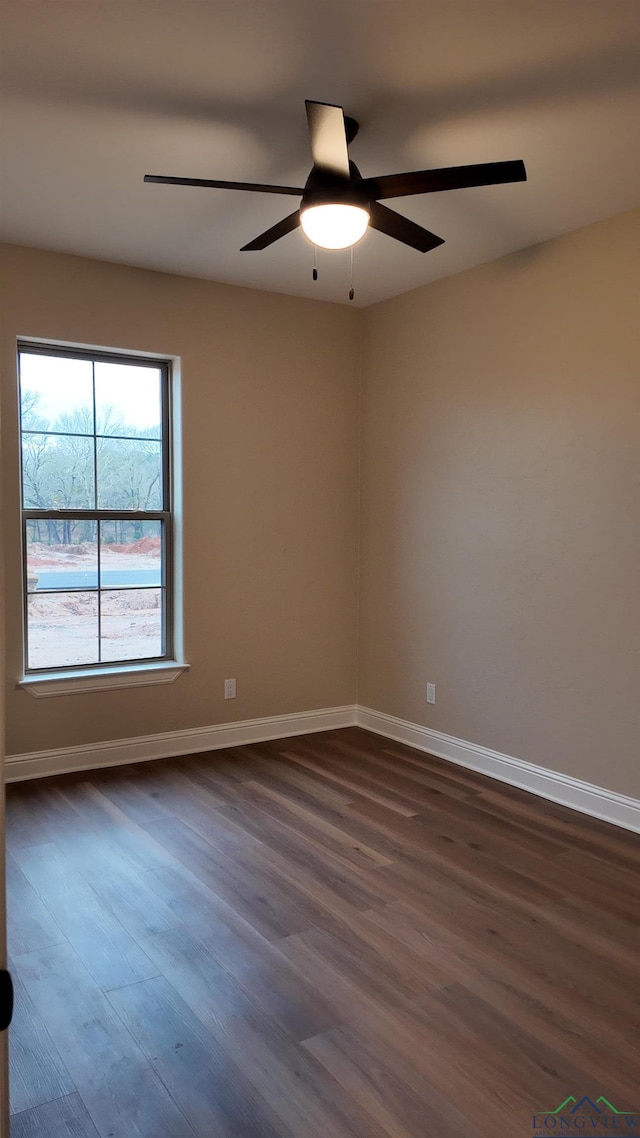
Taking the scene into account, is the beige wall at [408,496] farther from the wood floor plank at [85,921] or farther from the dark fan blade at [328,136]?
the dark fan blade at [328,136]

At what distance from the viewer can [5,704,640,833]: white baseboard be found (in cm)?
344

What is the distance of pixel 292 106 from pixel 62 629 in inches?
106

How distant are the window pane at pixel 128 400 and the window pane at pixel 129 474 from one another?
0.07m

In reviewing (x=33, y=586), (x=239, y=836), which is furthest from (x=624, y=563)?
(x=33, y=586)

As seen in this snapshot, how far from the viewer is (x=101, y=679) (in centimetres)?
400

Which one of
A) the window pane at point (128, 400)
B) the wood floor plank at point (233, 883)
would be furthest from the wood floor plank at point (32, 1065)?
the window pane at point (128, 400)

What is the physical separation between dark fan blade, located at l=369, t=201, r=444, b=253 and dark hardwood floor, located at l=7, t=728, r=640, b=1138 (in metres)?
2.33

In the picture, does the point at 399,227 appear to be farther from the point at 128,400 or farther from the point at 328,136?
the point at 128,400

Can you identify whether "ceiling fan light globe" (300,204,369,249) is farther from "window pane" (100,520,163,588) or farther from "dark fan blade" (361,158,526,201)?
"window pane" (100,520,163,588)

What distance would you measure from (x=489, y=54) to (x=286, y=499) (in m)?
2.73

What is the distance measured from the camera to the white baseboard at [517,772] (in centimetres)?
332

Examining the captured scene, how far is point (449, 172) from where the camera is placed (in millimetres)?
A: 2229

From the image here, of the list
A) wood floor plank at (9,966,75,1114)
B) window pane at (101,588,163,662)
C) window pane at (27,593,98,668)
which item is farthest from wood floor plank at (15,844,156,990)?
window pane at (101,588,163,662)

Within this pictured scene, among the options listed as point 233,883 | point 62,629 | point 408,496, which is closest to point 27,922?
point 233,883
